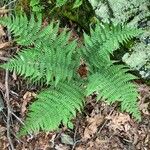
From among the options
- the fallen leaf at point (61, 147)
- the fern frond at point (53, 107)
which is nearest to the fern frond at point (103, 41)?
the fern frond at point (53, 107)

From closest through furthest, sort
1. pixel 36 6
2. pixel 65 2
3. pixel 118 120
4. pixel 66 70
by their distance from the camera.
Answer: pixel 66 70 → pixel 118 120 → pixel 65 2 → pixel 36 6

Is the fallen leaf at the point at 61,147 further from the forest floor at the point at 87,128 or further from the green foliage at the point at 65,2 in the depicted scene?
the green foliage at the point at 65,2

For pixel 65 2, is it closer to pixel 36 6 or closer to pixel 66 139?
pixel 36 6

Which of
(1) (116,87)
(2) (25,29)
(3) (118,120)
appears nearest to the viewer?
(1) (116,87)

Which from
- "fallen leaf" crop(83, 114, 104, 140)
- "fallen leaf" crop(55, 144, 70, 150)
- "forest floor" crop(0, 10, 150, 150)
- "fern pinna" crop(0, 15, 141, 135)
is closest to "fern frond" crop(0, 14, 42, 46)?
"fern pinna" crop(0, 15, 141, 135)

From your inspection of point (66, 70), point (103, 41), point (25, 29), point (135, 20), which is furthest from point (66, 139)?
point (135, 20)

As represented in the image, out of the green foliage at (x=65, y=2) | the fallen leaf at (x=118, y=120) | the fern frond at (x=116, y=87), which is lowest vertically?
the fallen leaf at (x=118, y=120)

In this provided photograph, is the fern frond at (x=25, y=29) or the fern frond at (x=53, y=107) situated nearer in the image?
the fern frond at (x=53, y=107)
